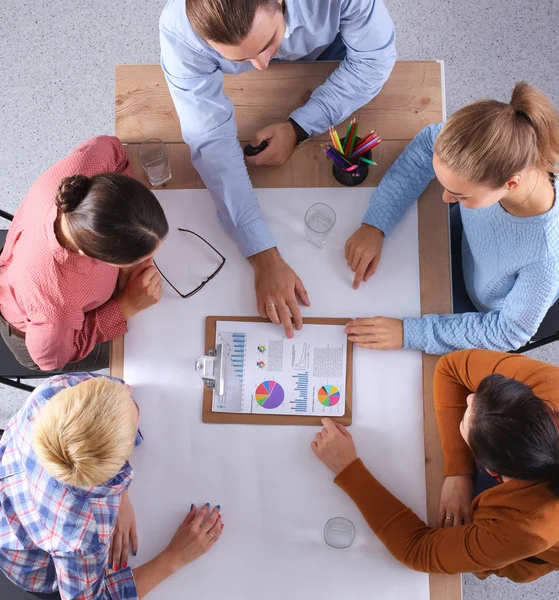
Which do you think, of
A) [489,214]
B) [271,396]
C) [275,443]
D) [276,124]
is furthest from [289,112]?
[275,443]

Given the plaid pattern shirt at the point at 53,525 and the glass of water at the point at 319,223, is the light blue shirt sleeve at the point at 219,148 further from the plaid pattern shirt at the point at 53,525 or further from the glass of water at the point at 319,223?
the plaid pattern shirt at the point at 53,525

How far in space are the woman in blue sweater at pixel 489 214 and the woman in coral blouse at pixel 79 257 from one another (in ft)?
1.61

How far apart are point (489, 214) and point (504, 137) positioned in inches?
9.9

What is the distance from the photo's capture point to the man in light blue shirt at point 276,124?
124 cm

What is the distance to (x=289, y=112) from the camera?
1424mm

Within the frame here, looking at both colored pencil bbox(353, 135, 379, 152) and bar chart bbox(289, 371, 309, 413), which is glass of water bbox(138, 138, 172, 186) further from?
bar chart bbox(289, 371, 309, 413)

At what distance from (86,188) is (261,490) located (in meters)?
0.74

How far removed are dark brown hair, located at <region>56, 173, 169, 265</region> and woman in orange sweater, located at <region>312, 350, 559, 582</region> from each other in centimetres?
57

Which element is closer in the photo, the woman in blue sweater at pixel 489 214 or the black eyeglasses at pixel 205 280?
the woman in blue sweater at pixel 489 214

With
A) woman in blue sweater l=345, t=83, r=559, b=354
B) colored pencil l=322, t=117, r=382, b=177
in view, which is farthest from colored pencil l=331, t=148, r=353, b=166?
woman in blue sweater l=345, t=83, r=559, b=354

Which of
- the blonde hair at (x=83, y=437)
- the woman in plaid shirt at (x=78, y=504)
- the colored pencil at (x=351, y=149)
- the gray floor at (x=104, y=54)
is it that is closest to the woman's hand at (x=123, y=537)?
the woman in plaid shirt at (x=78, y=504)

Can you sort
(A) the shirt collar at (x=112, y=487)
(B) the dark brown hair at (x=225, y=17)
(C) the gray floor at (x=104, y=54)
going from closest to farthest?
(B) the dark brown hair at (x=225, y=17) < (A) the shirt collar at (x=112, y=487) < (C) the gray floor at (x=104, y=54)

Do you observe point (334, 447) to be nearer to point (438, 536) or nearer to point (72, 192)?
point (438, 536)

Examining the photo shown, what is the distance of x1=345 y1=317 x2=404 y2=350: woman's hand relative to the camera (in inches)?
49.2
